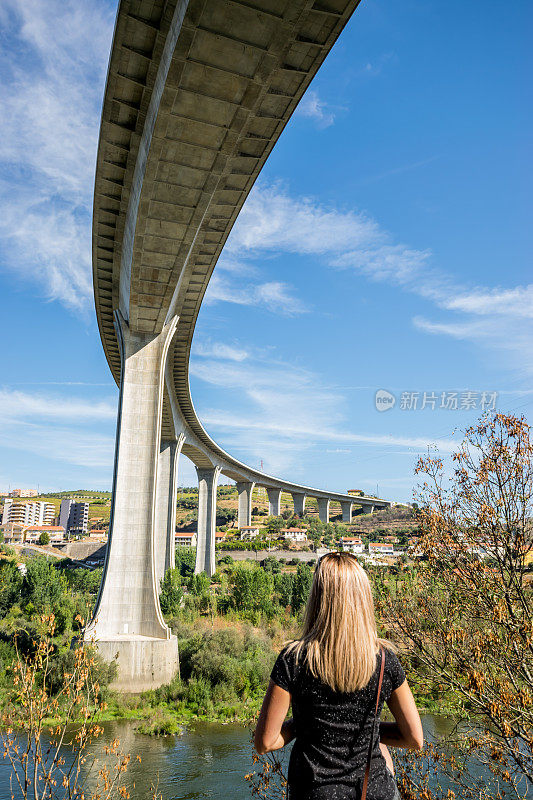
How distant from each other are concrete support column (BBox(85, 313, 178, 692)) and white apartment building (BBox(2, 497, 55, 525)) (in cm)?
12060

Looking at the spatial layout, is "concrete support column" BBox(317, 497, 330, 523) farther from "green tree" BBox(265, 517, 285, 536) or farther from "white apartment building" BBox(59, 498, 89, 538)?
"white apartment building" BBox(59, 498, 89, 538)

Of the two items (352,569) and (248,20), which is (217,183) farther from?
(352,569)

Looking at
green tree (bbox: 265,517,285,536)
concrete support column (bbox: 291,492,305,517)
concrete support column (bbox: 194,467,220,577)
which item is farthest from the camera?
concrete support column (bbox: 291,492,305,517)

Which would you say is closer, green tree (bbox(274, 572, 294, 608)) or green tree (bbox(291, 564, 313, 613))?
green tree (bbox(291, 564, 313, 613))

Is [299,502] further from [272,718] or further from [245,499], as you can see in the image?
[272,718]

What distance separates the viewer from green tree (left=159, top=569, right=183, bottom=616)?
33.9 meters

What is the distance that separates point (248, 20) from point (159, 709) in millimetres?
19705

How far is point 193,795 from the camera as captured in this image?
12.5 metres

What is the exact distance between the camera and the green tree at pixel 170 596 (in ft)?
111

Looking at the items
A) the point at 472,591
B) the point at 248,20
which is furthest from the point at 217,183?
the point at 472,591

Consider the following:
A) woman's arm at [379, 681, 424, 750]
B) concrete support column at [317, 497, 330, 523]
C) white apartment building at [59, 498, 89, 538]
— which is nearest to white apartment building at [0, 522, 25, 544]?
white apartment building at [59, 498, 89, 538]

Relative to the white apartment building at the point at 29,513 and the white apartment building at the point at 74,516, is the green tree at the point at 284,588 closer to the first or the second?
the white apartment building at the point at 74,516

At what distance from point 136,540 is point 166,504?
61.2ft

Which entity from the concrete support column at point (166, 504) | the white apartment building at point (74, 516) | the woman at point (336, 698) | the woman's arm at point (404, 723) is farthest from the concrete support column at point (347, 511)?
the woman at point (336, 698)
